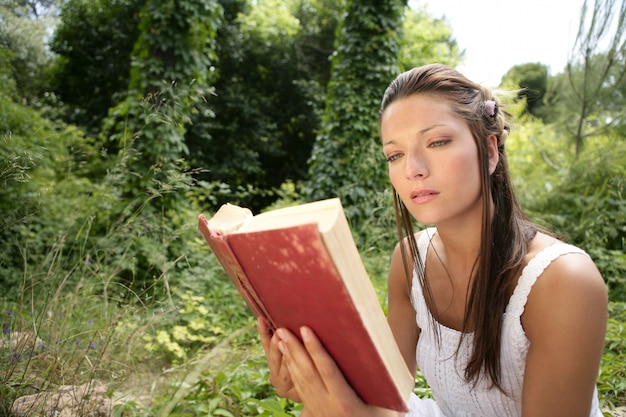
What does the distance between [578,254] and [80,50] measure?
36.0 ft

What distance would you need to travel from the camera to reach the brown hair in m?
1.27

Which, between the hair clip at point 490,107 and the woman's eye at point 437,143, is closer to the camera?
the woman's eye at point 437,143

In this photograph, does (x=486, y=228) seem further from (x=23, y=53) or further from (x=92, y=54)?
(x=92, y=54)

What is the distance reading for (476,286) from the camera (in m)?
A: 1.33

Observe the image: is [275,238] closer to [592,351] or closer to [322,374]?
[322,374]

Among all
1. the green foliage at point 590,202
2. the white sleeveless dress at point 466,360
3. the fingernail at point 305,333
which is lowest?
the green foliage at point 590,202

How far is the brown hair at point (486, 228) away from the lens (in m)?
1.27

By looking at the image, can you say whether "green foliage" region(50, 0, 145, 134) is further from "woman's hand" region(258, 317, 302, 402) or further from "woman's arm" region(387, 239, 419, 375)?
"woman's hand" region(258, 317, 302, 402)

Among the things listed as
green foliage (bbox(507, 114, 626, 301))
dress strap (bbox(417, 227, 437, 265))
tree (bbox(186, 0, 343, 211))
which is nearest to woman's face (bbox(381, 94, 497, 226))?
dress strap (bbox(417, 227, 437, 265))

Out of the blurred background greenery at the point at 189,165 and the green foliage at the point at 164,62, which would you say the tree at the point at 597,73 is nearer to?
the blurred background greenery at the point at 189,165

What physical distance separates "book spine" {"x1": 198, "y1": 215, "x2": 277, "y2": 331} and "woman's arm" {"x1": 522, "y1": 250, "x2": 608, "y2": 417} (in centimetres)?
68

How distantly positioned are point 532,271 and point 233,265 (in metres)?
0.86

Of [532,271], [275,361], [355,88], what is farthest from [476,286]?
[355,88]

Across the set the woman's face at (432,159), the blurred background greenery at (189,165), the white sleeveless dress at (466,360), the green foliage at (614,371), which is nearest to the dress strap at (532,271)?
the white sleeveless dress at (466,360)
